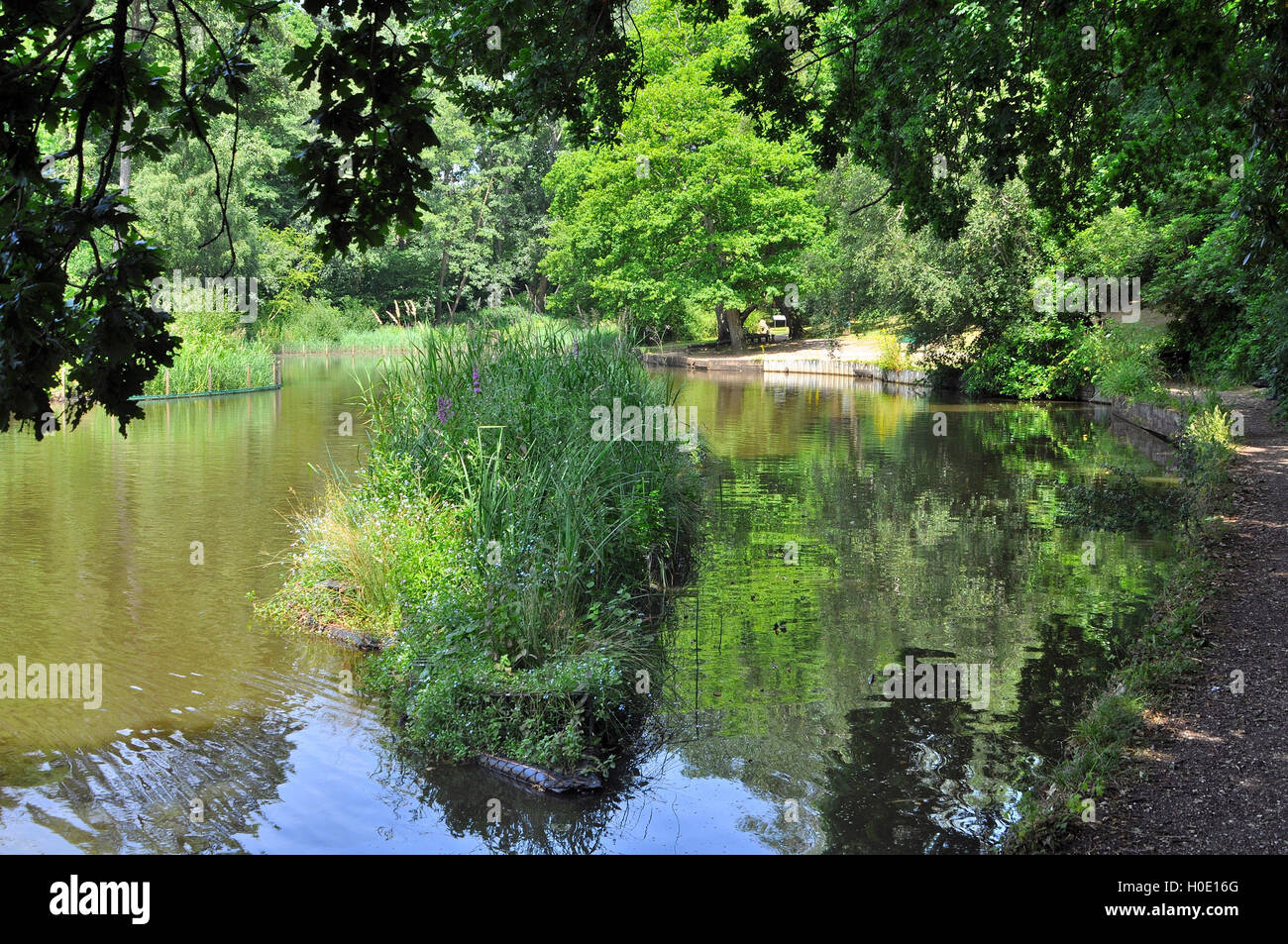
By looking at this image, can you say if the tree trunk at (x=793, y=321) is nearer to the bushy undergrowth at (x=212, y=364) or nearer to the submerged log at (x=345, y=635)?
the bushy undergrowth at (x=212, y=364)

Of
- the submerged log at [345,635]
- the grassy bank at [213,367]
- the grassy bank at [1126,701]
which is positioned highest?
the grassy bank at [213,367]

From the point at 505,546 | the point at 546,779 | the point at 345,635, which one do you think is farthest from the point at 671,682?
the point at 345,635

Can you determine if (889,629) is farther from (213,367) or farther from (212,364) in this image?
(213,367)

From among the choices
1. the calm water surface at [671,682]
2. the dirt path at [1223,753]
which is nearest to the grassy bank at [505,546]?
the calm water surface at [671,682]

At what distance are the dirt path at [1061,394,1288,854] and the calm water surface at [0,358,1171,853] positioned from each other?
0.80 meters

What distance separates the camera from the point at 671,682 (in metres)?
7.98

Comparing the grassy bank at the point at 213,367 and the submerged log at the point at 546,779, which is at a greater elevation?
the grassy bank at the point at 213,367

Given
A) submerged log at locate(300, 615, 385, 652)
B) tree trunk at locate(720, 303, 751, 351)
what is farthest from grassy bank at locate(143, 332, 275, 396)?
tree trunk at locate(720, 303, 751, 351)

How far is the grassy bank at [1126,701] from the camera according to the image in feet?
16.8

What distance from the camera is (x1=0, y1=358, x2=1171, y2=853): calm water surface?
19.1ft

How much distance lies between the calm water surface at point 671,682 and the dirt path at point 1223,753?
0.80m

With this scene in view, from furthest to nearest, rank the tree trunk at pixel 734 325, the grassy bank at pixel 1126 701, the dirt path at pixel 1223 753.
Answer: the tree trunk at pixel 734 325 → the grassy bank at pixel 1126 701 → the dirt path at pixel 1223 753

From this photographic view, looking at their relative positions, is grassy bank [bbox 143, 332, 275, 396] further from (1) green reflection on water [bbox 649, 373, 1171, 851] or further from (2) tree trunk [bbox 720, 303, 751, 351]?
(2) tree trunk [bbox 720, 303, 751, 351]

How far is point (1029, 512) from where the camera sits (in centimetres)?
1437
